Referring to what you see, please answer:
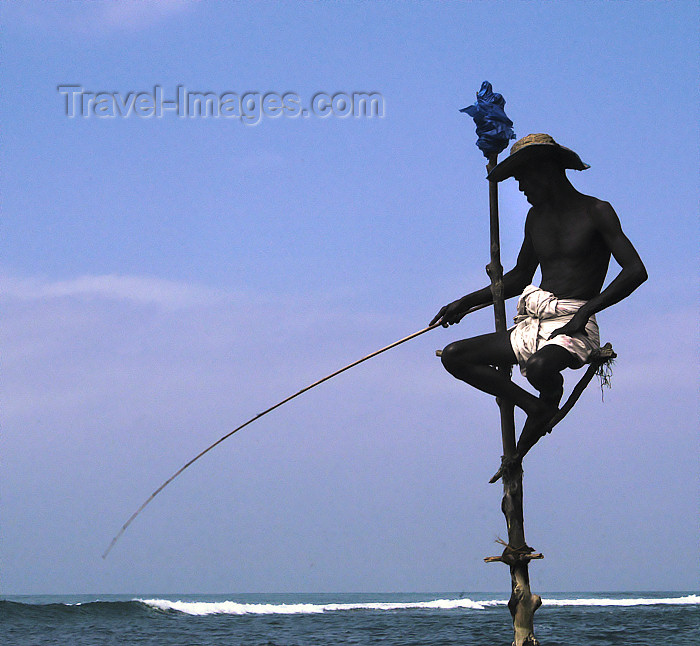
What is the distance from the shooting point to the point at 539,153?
6734 millimetres

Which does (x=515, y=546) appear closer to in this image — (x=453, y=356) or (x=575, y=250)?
(x=453, y=356)

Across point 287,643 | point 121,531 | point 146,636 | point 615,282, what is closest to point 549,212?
point 615,282

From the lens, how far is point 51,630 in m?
15.7

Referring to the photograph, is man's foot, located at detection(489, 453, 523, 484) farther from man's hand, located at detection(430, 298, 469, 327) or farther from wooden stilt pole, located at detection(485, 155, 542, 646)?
man's hand, located at detection(430, 298, 469, 327)

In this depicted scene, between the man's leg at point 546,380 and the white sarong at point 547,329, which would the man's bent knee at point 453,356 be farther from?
the man's leg at point 546,380

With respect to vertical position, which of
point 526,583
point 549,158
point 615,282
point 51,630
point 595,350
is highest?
point 549,158

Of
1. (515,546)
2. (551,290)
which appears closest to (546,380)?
(551,290)

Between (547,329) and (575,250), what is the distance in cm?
69

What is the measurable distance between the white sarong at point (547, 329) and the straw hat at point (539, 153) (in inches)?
42.1

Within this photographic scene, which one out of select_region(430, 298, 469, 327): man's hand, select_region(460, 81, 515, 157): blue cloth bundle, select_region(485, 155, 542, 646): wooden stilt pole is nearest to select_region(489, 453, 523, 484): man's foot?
select_region(485, 155, 542, 646): wooden stilt pole

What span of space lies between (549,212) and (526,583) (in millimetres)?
2990

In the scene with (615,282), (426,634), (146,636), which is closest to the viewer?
(615,282)

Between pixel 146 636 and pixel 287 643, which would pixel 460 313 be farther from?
pixel 146 636

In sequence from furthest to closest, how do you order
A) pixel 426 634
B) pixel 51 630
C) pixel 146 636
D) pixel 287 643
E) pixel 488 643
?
pixel 51 630 → pixel 146 636 → pixel 426 634 → pixel 287 643 → pixel 488 643
